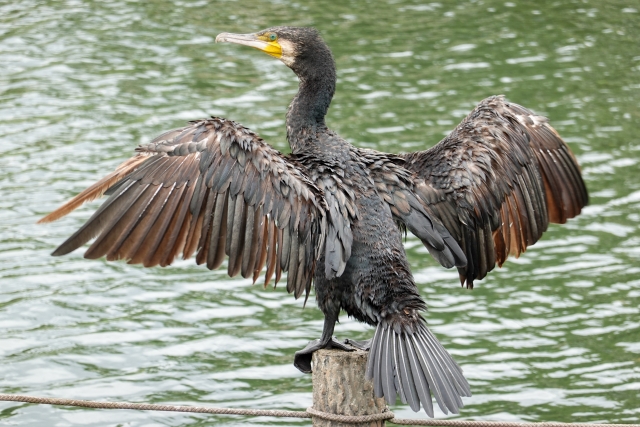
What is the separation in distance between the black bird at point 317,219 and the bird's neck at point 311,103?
46 mm

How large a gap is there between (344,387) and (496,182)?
141 cm

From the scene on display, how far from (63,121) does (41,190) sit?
1607 mm

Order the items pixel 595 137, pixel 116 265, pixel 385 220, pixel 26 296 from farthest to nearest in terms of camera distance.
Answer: pixel 595 137 → pixel 116 265 → pixel 26 296 → pixel 385 220

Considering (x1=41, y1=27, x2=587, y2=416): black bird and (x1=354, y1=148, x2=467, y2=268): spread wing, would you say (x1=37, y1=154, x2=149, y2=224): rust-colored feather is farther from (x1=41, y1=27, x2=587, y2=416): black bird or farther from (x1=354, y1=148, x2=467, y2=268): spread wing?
(x1=354, y1=148, x2=467, y2=268): spread wing

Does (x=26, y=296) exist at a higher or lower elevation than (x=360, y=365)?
lower

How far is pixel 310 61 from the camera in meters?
5.43

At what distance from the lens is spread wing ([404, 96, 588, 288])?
510 cm

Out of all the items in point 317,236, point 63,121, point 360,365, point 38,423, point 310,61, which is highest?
point 310,61

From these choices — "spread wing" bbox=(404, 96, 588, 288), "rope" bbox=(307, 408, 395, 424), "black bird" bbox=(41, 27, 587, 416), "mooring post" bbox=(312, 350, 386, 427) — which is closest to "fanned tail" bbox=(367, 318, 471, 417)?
"black bird" bbox=(41, 27, 587, 416)

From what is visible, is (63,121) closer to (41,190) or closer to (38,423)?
(41,190)

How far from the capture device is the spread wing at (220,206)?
4.59 metres

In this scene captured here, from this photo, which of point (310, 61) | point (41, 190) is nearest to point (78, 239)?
point (310, 61)

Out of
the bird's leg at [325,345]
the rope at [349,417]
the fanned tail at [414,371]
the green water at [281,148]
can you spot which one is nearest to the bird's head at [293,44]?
the bird's leg at [325,345]

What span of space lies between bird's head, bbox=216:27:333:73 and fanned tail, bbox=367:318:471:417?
1.68 metres
